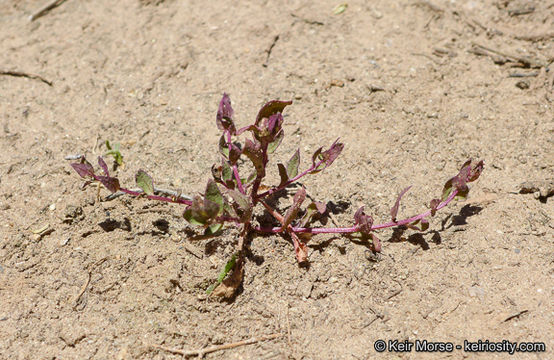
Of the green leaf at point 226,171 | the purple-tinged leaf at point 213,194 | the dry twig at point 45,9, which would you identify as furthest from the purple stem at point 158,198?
the dry twig at point 45,9

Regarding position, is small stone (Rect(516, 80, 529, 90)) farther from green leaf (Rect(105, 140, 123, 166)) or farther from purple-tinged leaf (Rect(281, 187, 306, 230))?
green leaf (Rect(105, 140, 123, 166))

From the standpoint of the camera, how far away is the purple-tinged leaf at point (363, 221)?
2.18 metres

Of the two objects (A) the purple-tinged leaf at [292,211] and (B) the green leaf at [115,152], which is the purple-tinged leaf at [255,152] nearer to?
(A) the purple-tinged leaf at [292,211]

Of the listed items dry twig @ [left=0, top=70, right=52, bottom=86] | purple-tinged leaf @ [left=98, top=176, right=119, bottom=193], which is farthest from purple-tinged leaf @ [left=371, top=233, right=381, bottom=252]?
dry twig @ [left=0, top=70, right=52, bottom=86]

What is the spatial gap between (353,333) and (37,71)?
2738 millimetres

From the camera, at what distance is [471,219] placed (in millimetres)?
2367

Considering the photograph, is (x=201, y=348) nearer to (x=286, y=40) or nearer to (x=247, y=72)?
(x=247, y=72)

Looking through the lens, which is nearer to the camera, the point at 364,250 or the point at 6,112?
the point at 364,250

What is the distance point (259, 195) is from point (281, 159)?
0.37 metres

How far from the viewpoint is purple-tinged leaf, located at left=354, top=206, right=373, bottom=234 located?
2176 mm

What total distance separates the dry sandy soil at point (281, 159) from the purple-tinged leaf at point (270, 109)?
0.55m

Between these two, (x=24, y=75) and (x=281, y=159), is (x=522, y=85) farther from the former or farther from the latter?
(x=24, y=75)

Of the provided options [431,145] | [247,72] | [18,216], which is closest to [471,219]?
[431,145]

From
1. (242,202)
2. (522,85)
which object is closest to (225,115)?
(242,202)
